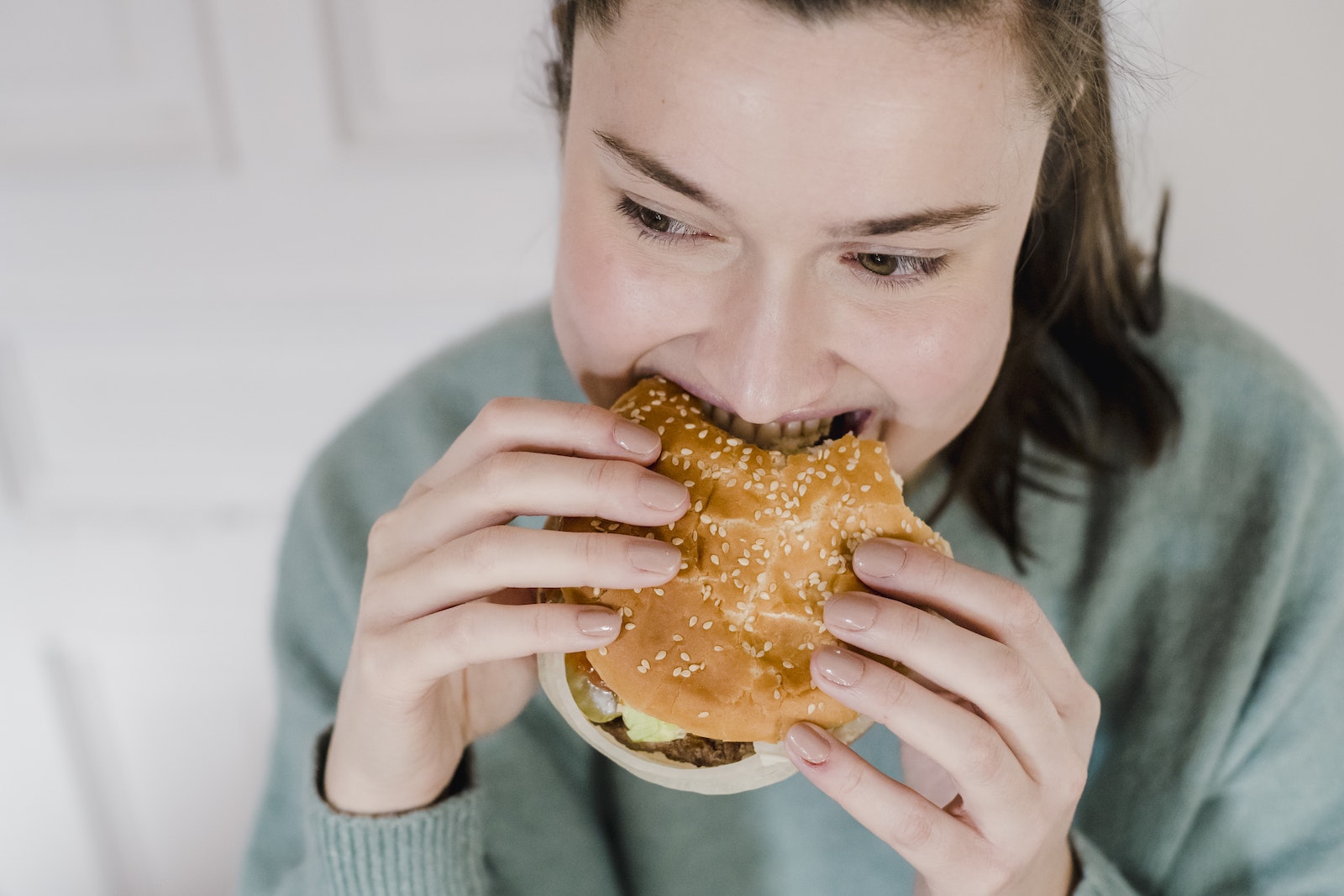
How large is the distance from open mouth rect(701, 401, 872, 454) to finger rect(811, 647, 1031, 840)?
0.33m

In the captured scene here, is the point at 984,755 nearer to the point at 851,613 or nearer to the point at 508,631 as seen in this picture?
the point at 851,613

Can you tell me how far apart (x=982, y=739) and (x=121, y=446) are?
1.98 metres

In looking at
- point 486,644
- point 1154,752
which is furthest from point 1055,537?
point 486,644

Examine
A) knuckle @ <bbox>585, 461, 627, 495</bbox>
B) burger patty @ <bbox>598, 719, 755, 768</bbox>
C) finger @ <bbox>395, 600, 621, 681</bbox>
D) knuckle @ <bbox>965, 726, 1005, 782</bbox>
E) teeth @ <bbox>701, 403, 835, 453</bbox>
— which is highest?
knuckle @ <bbox>585, 461, 627, 495</bbox>

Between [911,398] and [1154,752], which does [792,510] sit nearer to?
[911,398]

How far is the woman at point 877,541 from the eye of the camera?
863 millimetres

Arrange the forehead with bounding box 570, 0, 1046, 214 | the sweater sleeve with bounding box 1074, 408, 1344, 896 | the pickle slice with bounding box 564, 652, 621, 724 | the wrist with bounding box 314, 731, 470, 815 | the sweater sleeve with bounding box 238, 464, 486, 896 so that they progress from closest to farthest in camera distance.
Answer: the forehead with bounding box 570, 0, 1046, 214 → the pickle slice with bounding box 564, 652, 621, 724 → the wrist with bounding box 314, 731, 470, 815 → the sweater sleeve with bounding box 1074, 408, 1344, 896 → the sweater sleeve with bounding box 238, 464, 486, 896

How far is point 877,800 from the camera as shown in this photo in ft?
2.99

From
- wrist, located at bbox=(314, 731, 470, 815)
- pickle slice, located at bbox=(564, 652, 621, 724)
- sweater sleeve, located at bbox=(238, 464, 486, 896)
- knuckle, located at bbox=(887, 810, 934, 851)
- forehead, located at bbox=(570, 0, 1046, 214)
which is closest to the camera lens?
forehead, located at bbox=(570, 0, 1046, 214)

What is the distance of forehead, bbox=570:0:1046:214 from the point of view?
2.66 ft

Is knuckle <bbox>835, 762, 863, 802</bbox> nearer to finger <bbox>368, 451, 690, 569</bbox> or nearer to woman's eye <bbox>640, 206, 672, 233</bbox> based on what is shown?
finger <bbox>368, 451, 690, 569</bbox>

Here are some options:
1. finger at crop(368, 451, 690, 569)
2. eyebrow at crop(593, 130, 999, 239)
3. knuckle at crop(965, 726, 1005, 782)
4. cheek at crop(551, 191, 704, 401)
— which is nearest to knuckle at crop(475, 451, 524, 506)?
finger at crop(368, 451, 690, 569)

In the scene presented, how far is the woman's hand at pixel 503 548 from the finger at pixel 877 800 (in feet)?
0.75

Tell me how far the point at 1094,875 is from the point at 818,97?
3.22 ft
